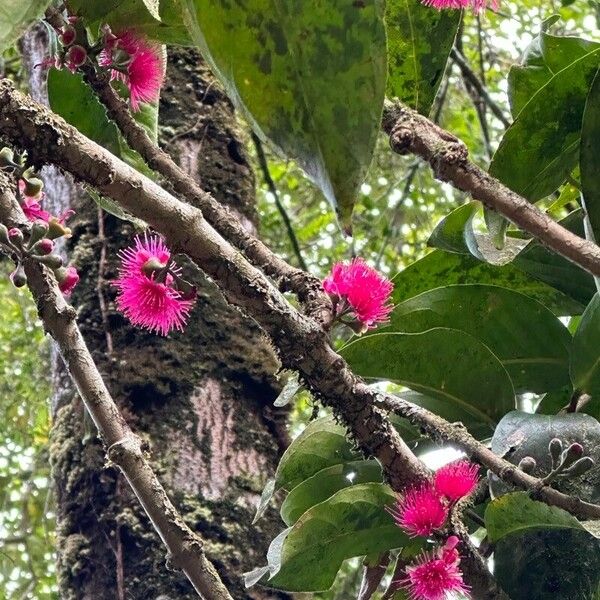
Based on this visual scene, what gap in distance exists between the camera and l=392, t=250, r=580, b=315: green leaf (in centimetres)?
89

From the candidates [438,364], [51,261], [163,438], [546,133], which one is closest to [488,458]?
[438,364]

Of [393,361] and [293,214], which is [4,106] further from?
[293,214]

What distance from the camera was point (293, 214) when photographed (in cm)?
337

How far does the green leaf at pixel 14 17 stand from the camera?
37 cm

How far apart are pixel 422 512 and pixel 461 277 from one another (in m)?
0.32

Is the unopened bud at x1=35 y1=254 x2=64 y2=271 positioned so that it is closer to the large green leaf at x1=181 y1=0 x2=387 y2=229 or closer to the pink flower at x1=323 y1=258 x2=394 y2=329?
the pink flower at x1=323 y1=258 x2=394 y2=329

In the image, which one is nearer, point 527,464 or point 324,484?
point 527,464

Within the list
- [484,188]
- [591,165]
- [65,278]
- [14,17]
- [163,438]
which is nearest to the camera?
[14,17]

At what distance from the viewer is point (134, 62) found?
76 centimetres

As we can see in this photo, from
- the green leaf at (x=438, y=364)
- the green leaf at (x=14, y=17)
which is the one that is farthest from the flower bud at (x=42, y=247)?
the green leaf at (x=14, y=17)

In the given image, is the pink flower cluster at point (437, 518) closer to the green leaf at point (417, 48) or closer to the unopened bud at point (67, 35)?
the green leaf at point (417, 48)

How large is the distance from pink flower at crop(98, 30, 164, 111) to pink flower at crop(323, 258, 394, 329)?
0.78 feet

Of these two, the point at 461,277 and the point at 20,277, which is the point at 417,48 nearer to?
the point at 461,277

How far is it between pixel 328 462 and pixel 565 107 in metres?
0.33
